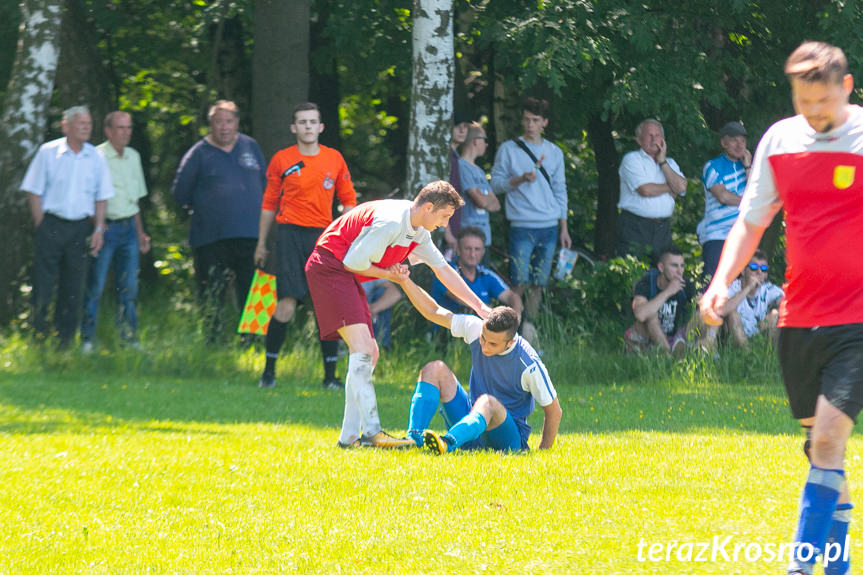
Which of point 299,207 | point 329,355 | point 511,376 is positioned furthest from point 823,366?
point 299,207

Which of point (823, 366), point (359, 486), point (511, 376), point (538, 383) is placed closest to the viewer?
point (823, 366)

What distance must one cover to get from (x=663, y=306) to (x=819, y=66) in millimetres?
7934

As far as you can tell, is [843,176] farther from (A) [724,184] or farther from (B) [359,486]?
(A) [724,184]

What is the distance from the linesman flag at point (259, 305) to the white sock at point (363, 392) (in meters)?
4.15

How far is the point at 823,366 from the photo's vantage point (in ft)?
15.6

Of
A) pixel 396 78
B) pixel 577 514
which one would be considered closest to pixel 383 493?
pixel 577 514

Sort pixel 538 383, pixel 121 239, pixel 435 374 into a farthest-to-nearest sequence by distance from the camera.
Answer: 1. pixel 121 239
2. pixel 435 374
3. pixel 538 383

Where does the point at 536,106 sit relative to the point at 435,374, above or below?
above

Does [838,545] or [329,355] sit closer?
[838,545]

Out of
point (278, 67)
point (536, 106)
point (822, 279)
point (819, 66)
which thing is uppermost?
point (278, 67)

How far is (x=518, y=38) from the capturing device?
12.7m

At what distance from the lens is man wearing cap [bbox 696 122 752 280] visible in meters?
12.3

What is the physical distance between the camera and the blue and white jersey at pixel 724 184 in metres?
12.3

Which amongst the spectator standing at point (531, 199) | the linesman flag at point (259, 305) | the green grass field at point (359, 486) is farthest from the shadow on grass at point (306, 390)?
the spectator standing at point (531, 199)
